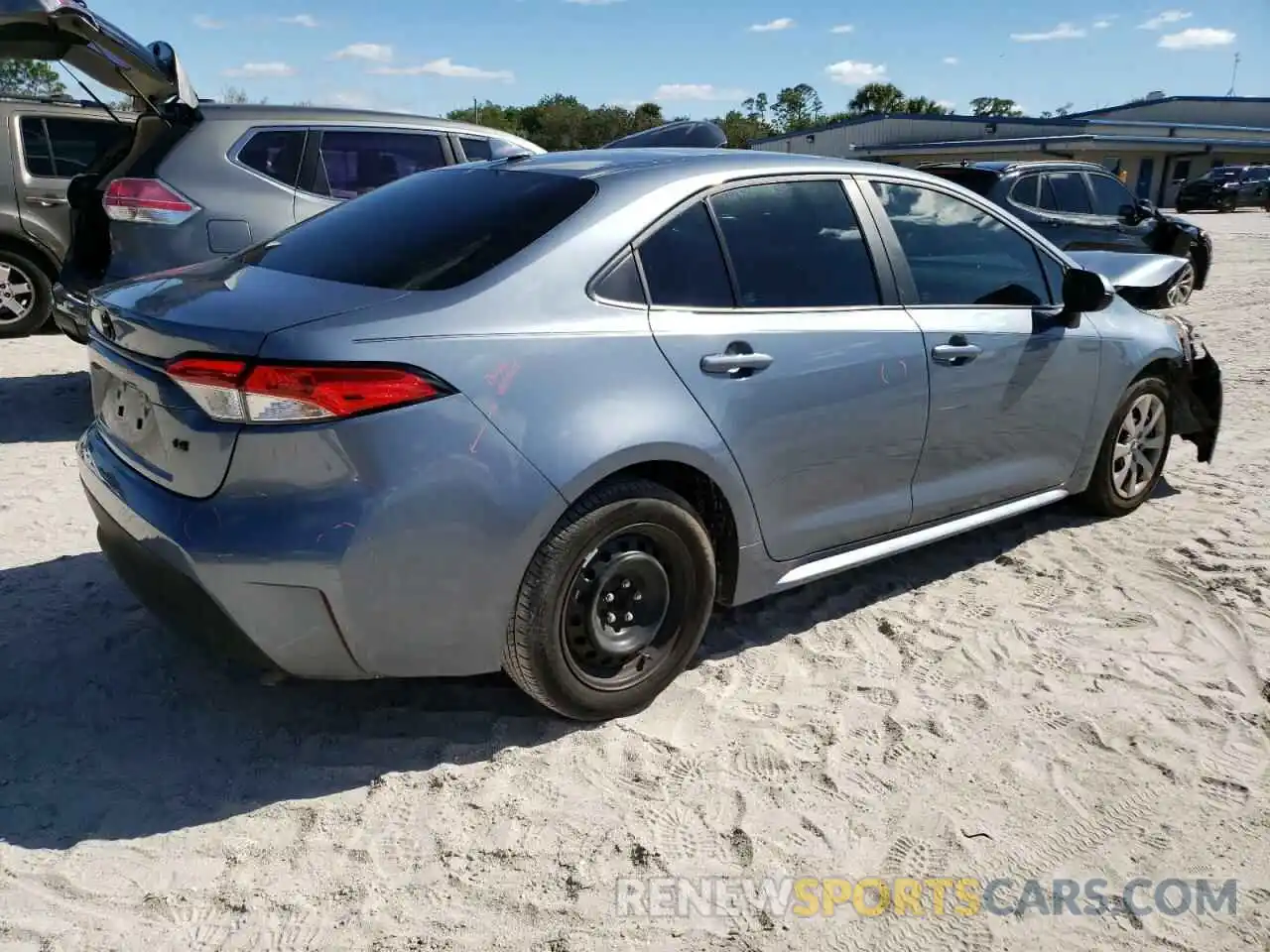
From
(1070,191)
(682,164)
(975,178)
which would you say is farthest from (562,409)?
(1070,191)

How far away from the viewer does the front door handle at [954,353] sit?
11.8 feet

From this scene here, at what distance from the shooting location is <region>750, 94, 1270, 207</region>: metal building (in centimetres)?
4200

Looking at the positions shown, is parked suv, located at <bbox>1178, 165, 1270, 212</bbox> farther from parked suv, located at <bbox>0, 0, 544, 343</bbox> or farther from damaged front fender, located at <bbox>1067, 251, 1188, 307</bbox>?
parked suv, located at <bbox>0, 0, 544, 343</bbox>

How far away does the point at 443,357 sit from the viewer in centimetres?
250

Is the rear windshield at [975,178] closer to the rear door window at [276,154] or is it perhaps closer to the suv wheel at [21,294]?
the rear door window at [276,154]

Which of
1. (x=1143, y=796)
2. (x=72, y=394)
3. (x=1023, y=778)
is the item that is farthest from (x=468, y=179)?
(x=72, y=394)

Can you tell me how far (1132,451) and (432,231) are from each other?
3.51 m

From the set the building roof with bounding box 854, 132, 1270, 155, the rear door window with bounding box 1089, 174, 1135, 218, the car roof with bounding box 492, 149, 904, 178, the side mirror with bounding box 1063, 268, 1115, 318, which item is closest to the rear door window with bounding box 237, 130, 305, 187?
the car roof with bounding box 492, 149, 904, 178

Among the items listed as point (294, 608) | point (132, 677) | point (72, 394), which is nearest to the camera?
point (294, 608)

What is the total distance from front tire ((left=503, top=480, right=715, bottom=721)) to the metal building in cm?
3847

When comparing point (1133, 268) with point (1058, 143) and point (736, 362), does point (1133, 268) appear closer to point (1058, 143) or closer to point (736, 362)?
point (736, 362)

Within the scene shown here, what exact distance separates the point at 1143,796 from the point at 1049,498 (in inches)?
70.3

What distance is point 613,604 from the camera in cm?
297

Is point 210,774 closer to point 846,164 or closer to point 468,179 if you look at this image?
point 468,179
